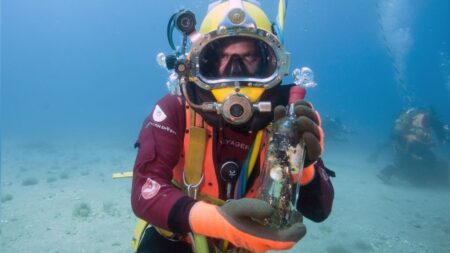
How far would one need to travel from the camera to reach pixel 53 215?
975 cm

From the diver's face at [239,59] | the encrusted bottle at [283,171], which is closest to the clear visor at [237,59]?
the diver's face at [239,59]

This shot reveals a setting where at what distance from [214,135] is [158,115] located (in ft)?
1.68

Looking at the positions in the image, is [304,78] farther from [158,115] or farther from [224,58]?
[158,115]

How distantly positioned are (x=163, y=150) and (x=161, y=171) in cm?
18

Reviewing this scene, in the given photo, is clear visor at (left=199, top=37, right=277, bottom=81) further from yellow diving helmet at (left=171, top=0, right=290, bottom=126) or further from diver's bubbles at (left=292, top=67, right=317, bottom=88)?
diver's bubbles at (left=292, top=67, right=317, bottom=88)

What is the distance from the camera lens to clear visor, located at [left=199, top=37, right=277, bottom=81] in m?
2.88

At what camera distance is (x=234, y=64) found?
2887mm

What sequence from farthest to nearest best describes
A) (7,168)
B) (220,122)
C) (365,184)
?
(7,168), (365,184), (220,122)

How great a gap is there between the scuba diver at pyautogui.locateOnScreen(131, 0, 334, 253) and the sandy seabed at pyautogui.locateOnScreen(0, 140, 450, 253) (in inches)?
230

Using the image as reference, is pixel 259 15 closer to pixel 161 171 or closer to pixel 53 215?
pixel 161 171

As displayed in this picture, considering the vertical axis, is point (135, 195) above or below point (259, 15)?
below

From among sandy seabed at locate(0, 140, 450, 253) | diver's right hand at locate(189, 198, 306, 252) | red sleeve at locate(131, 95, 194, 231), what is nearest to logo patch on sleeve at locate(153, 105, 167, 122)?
red sleeve at locate(131, 95, 194, 231)

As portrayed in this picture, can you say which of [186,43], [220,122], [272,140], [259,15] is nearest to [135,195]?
[220,122]

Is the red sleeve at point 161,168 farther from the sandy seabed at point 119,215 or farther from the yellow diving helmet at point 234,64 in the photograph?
the sandy seabed at point 119,215
